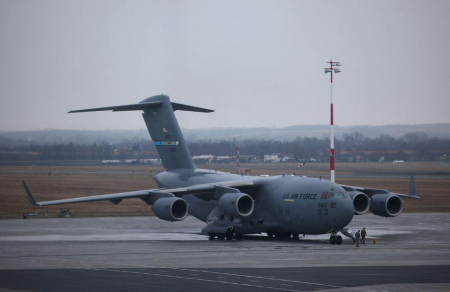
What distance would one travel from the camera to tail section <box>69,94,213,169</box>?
38.6 meters

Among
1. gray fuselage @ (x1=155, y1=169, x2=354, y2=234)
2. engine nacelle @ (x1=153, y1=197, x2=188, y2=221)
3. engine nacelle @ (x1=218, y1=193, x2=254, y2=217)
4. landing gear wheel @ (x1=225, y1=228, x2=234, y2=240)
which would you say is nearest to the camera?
gray fuselage @ (x1=155, y1=169, x2=354, y2=234)

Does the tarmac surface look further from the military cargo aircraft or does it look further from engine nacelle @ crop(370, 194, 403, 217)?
engine nacelle @ crop(370, 194, 403, 217)

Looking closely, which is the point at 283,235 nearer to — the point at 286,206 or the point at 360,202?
the point at 286,206

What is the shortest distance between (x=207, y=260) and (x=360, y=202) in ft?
39.9

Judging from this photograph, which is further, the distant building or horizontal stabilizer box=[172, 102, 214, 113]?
the distant building

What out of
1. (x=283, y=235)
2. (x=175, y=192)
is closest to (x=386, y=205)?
(x=283, y=235)

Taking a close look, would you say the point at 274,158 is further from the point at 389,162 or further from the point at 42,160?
the point at 42,160

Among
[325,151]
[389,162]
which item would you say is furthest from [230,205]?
[389,162]

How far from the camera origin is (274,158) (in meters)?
148

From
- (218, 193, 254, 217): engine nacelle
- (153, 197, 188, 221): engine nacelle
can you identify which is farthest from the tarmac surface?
(218, 193, 254, 217): engine nacelle

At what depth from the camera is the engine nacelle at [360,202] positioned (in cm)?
3469

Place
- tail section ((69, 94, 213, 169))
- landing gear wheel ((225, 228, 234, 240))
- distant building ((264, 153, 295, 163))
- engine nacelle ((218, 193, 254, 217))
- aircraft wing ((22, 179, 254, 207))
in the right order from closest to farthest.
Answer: engine nacelle ((218, 193, 254, 217)) < aircraft wing ((22, 179, 254, 207)) < landing gear wheel ((225, 228, 234, 240)) < tail section ((69, 94, 213, 169)) < distant building ((264, 153, 295, 163))

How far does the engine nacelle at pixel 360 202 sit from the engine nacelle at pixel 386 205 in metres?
0.72

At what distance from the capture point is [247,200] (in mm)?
33469
